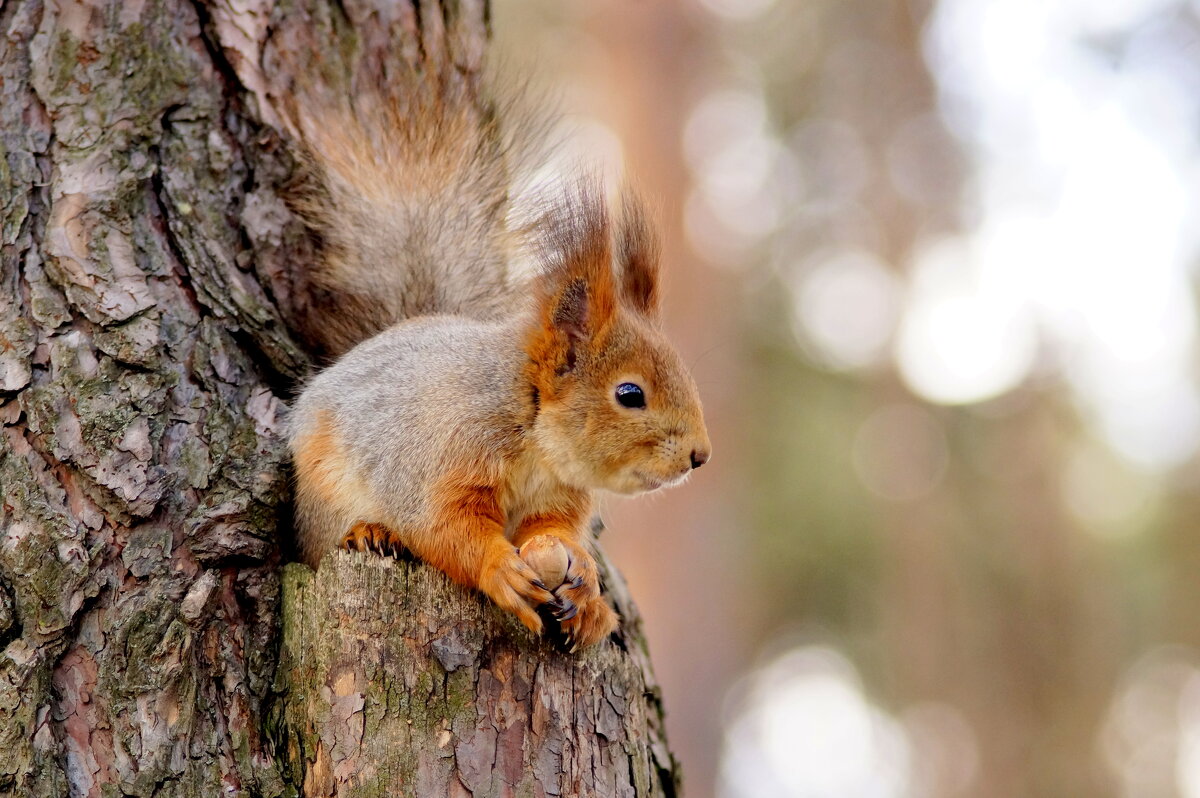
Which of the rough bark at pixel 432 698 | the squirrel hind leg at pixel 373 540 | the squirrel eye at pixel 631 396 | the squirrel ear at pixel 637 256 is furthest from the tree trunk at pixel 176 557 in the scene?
the squirrel ear at pixel 637 256

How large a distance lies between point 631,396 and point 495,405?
25cm

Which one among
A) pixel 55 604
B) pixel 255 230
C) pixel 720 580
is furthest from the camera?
pixel 720 580

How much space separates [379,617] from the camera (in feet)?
5.28

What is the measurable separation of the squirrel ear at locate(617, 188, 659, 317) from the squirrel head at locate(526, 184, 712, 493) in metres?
0.14

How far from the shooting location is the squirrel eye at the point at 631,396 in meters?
1.93

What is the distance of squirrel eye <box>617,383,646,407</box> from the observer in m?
1.93

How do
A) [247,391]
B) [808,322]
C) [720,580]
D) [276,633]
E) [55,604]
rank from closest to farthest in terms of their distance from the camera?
[55,604], [276,633], [247,391], [720,580], [808,322]

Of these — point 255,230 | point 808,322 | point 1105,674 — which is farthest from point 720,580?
point 255,230

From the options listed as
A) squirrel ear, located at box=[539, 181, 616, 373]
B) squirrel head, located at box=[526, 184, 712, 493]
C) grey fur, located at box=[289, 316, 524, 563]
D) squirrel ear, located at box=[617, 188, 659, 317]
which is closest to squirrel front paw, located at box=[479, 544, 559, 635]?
grey fur, located at box=[289, 316, 524, 563]

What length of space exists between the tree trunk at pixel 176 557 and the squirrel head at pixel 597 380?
0.36 m

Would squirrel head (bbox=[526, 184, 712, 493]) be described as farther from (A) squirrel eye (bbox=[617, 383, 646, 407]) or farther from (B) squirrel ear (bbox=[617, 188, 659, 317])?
(B) squirrel ear (bbox=[617, 188, 659, 317])

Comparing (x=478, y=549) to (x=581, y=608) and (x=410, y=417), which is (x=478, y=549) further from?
(x=410, y=417)

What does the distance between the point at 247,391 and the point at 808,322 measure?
577cm

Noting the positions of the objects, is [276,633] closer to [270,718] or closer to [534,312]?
[270,718]
